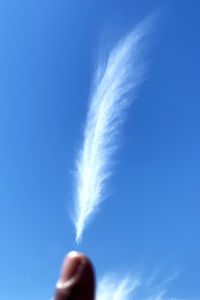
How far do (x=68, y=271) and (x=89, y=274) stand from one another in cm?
24

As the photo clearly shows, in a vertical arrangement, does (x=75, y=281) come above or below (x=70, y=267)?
below

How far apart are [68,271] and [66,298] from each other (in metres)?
0.29

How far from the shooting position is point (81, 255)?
359 inches

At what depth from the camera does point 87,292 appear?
8.91 metres

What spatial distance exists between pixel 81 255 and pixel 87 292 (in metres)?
0.43

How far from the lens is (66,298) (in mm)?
8820

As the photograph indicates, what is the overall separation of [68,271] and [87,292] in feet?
0.98

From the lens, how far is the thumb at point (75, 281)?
348 inches

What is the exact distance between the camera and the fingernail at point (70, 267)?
8.87 meters

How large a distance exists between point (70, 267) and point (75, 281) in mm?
164

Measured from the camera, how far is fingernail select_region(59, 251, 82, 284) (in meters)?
8.87

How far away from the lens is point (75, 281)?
8.86m

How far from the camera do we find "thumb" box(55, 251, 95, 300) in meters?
8.84

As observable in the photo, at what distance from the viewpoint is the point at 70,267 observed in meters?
8.93
